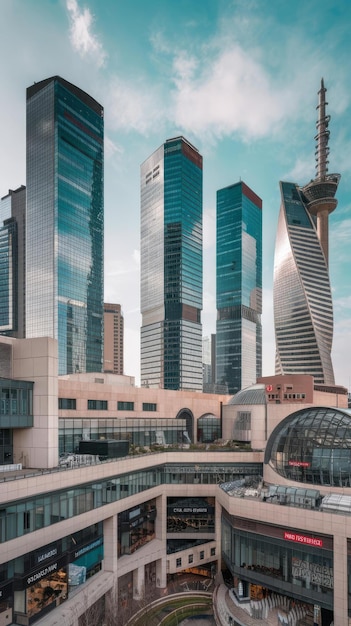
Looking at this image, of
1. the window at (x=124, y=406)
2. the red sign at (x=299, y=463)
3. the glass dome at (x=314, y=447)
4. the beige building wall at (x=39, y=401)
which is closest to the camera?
the beige building wall at (x=39, y=401)

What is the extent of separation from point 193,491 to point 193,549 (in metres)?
9.63

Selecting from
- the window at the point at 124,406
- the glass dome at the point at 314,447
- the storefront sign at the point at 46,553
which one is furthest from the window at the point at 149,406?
the storefront sign at the point at 46,553

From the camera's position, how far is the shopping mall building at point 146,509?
44656 millimetres

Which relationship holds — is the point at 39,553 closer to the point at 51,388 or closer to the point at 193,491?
the point at 51,388

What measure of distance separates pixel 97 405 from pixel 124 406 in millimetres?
8392

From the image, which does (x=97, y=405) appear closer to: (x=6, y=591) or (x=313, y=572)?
(x=6, y=591)

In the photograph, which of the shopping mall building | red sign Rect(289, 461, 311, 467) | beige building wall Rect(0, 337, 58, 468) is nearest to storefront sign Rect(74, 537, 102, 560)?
the shopping mall building

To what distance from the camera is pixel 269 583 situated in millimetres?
54156

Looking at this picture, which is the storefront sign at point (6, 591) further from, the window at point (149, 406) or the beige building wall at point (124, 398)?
the window at point (149, 406)

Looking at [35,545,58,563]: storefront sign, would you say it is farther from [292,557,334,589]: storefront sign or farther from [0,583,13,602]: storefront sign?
[292,557,334,589]: storefront sign

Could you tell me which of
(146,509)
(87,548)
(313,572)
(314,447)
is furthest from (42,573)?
(314,447)

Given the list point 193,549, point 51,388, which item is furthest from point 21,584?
point 193,549

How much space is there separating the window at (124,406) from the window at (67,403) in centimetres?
1292

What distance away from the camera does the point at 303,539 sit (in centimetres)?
5116
